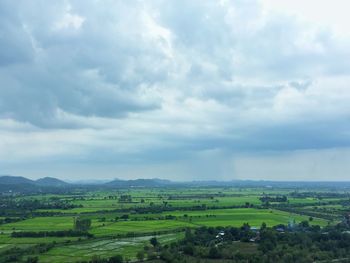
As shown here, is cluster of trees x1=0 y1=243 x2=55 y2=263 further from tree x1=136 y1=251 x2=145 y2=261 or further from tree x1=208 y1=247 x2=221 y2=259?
tree x1=208 y1=247 x2=221 y2=259

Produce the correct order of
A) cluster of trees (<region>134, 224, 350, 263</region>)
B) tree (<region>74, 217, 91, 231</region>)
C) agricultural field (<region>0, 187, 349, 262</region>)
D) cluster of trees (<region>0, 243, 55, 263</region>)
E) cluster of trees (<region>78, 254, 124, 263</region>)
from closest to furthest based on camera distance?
1. cluster of trees (<region>78, 254, 124, 263</region>)
2. cluster of trees (<region>134, 224, 350, 263</region>)
3. cluster of trees (<region>0, 243, 55, 263</region>)
4. agricultural field (<region>0, 187, 349, 262</region>)
5. tree (<region>74, 217, 91, 231</region>)

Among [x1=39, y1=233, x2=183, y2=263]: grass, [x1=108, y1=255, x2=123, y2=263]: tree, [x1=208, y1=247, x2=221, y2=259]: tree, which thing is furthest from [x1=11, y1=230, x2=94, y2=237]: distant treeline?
[x1=208, y1=247, x2=221, y2=259]: tree

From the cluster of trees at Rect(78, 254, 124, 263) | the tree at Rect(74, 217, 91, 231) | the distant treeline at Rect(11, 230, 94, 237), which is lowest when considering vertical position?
the cluster of trees at Rect(78, 254, 124, 263)

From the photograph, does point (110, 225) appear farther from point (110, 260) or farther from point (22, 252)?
point (110, 260)

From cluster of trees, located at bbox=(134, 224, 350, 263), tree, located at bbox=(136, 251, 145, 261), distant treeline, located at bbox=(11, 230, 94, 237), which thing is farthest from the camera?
distant treeline, located at bbox=(11, 230, 94, 237)

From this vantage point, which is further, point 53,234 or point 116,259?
point 53,234

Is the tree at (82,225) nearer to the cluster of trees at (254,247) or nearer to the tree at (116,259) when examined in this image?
the cluster of trees at (254,247)

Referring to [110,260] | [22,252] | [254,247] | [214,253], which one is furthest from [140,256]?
[22,252]

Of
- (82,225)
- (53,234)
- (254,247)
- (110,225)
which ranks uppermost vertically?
(82,225)

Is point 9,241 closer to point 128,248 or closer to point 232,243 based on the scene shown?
point 128,248

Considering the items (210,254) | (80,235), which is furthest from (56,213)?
(210,254)

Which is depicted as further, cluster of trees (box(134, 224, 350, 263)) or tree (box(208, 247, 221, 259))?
tree (box(208, 247, 221, 259))
